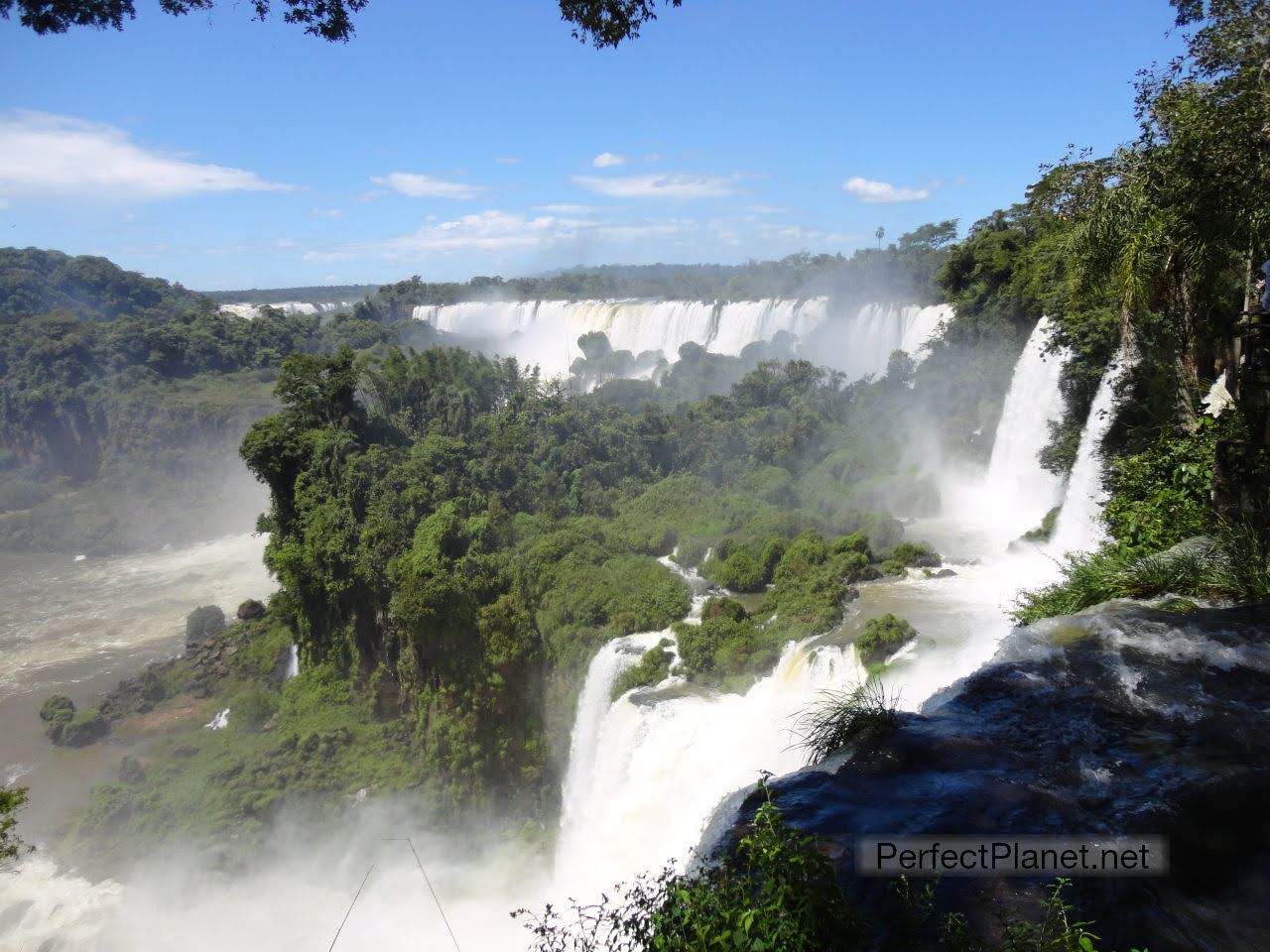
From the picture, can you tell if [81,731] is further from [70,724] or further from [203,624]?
[203,624]

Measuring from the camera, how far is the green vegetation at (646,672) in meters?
14.3

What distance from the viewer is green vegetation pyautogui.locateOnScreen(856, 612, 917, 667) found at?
1124 centimetres

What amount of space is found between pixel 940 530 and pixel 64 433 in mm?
47641

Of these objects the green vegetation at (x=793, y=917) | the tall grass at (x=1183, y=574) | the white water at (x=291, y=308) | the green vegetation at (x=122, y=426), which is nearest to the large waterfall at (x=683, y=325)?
the white water at (x=291, y=308)

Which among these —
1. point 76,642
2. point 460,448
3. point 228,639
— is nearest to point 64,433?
point 76,642

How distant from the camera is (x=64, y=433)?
44375mm

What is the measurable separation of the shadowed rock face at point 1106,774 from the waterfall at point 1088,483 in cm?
828

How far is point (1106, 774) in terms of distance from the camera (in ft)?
14.3

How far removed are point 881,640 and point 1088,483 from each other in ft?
18.1

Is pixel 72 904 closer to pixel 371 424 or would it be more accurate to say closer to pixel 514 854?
pixel 514 854

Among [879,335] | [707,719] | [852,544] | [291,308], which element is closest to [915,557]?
[852,544]

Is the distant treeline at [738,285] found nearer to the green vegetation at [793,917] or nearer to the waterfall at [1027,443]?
the waterfall at [1027,443]

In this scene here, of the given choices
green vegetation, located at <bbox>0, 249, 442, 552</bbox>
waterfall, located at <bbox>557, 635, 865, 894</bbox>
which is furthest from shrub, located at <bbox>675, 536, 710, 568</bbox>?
green vegetation, located at <bbox>0, 249, 442, 552</bbox>

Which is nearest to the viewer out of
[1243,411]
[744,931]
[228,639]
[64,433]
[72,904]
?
[744,931]
